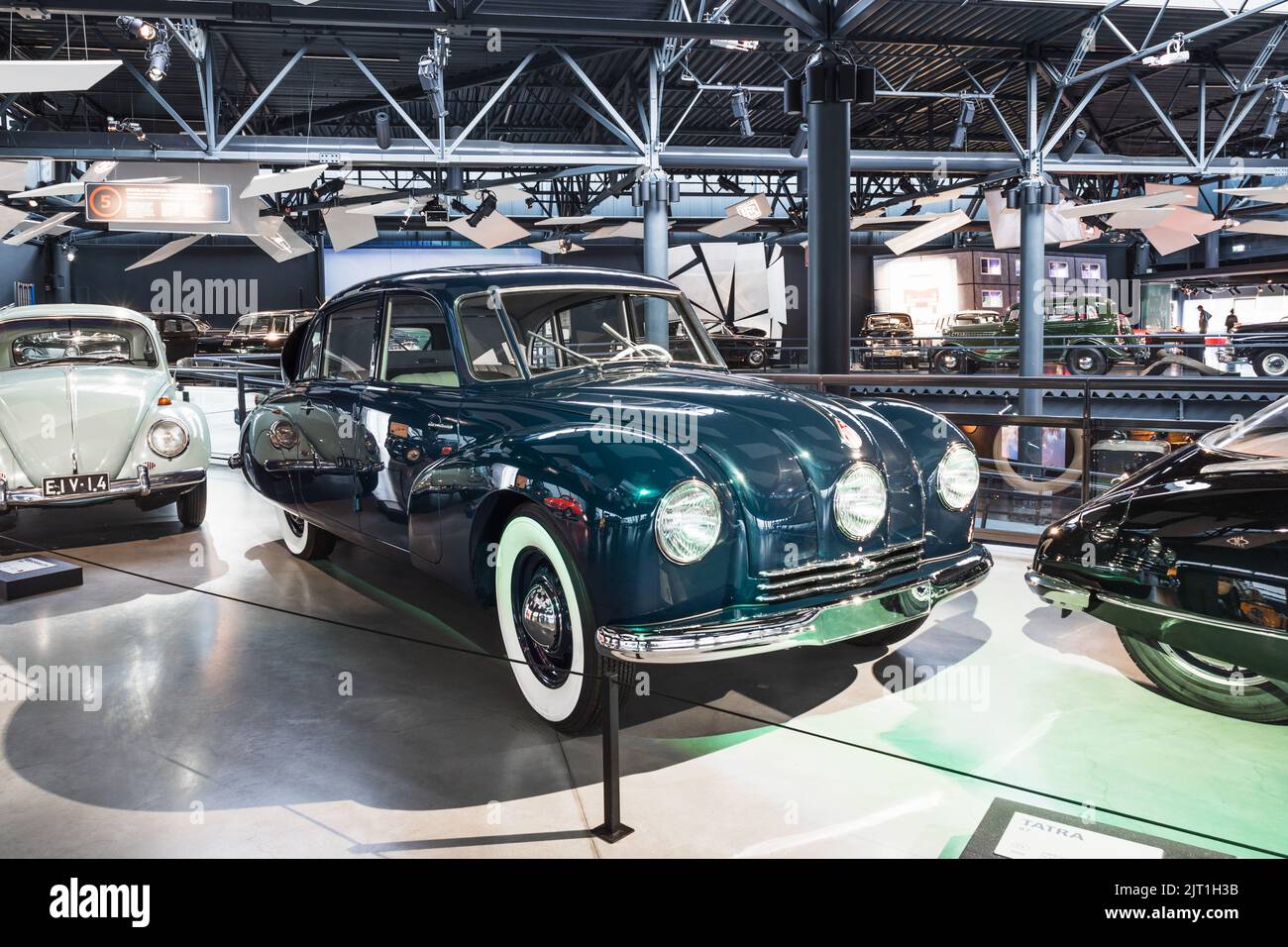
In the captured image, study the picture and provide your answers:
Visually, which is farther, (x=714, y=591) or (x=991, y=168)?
(x=991, y=168)

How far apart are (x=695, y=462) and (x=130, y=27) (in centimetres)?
1184

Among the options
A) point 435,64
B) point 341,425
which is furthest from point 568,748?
point 435,64

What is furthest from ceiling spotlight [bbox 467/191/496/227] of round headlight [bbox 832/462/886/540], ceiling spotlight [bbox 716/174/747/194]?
round headlight [bbox 832/462/886/540]

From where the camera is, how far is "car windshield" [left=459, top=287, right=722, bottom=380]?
3.80 metres

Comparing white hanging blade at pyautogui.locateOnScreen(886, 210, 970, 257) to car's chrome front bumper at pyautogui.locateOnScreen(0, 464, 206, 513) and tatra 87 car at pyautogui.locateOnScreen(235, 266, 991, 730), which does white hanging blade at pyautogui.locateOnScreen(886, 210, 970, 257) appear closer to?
car's chrome front bumper at pyautogui.locateOnScreen(0, 464, 206, 513)

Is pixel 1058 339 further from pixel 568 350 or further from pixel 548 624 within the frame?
pixel 548 624

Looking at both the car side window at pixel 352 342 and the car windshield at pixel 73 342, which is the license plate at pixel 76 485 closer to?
the car windshield at pixel 73 342

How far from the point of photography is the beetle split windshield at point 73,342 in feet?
21.2

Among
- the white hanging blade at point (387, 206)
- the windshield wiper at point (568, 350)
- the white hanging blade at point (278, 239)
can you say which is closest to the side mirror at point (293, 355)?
the windshield wiper at point (568, 350)

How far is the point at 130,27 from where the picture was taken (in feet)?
36.9

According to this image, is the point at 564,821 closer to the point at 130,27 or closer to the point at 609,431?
the point at 609,431

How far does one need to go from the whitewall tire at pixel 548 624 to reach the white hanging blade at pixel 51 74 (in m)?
4.74

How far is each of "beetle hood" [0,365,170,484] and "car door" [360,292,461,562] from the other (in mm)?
2663
